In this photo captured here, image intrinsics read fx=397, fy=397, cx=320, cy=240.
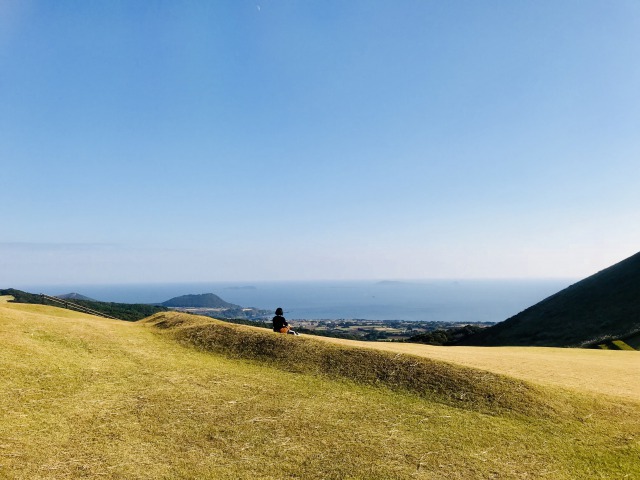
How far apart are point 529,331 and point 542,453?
63.5 meters

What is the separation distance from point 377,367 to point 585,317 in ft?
200

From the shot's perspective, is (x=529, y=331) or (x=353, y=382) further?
(x=529, y=331)

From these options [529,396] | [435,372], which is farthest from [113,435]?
[529,396]

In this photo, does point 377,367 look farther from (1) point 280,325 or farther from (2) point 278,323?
(2) point 278,323

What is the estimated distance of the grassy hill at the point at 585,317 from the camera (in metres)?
53.7

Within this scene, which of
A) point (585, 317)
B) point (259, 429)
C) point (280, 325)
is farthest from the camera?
point (585, 317)

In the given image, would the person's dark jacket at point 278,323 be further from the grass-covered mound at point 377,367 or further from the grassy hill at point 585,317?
the grassy hill at point 585,317

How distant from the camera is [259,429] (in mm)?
11602

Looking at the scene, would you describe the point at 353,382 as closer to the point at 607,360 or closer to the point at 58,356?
the point at 58,356

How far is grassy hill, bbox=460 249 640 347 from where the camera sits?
53688mm

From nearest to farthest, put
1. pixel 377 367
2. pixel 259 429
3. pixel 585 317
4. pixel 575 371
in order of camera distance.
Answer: pixel 259 429 → pixel 377 367 → pixel 575 371 → pixel 585 317

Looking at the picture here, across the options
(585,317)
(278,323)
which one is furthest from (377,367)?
(585,317)

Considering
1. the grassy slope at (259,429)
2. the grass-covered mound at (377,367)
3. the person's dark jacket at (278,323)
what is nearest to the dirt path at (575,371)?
the grass-covered mound at (377,367)

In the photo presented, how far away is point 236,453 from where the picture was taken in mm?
10273
